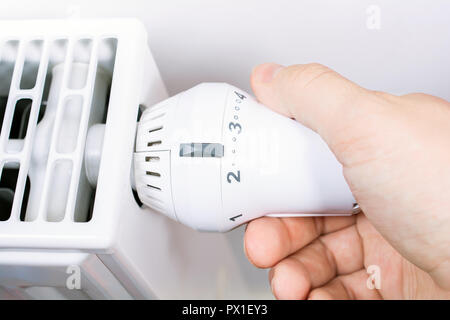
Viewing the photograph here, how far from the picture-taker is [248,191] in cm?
32

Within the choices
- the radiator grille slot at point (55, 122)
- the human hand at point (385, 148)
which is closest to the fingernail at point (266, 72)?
the human hand at point (385, 148)

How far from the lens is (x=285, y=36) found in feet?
1.31

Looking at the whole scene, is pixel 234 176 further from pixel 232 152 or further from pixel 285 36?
pixel 285 36

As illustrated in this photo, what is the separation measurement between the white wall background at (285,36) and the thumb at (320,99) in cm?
7

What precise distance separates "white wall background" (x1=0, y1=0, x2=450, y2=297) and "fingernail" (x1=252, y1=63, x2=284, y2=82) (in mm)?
47

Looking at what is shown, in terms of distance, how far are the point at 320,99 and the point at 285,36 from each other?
11 centimetres

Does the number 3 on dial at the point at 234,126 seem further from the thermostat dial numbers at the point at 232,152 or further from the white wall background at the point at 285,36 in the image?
the white wall background at the point at 285,36

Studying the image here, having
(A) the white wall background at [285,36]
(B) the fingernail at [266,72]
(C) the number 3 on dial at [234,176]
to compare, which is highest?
(A) the white wall background at [285,36]

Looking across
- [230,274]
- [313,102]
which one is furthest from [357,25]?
[230,274]

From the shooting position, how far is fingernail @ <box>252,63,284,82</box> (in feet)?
1.18

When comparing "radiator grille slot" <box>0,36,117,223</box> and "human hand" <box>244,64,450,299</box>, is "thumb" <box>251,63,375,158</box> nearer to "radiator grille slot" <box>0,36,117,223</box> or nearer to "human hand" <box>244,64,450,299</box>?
"human hand" <box>244,64,450,299</box>

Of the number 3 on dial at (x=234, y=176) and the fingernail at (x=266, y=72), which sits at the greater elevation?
the fingernail at (x=266, y=72)

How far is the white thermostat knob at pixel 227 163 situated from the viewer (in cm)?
31
